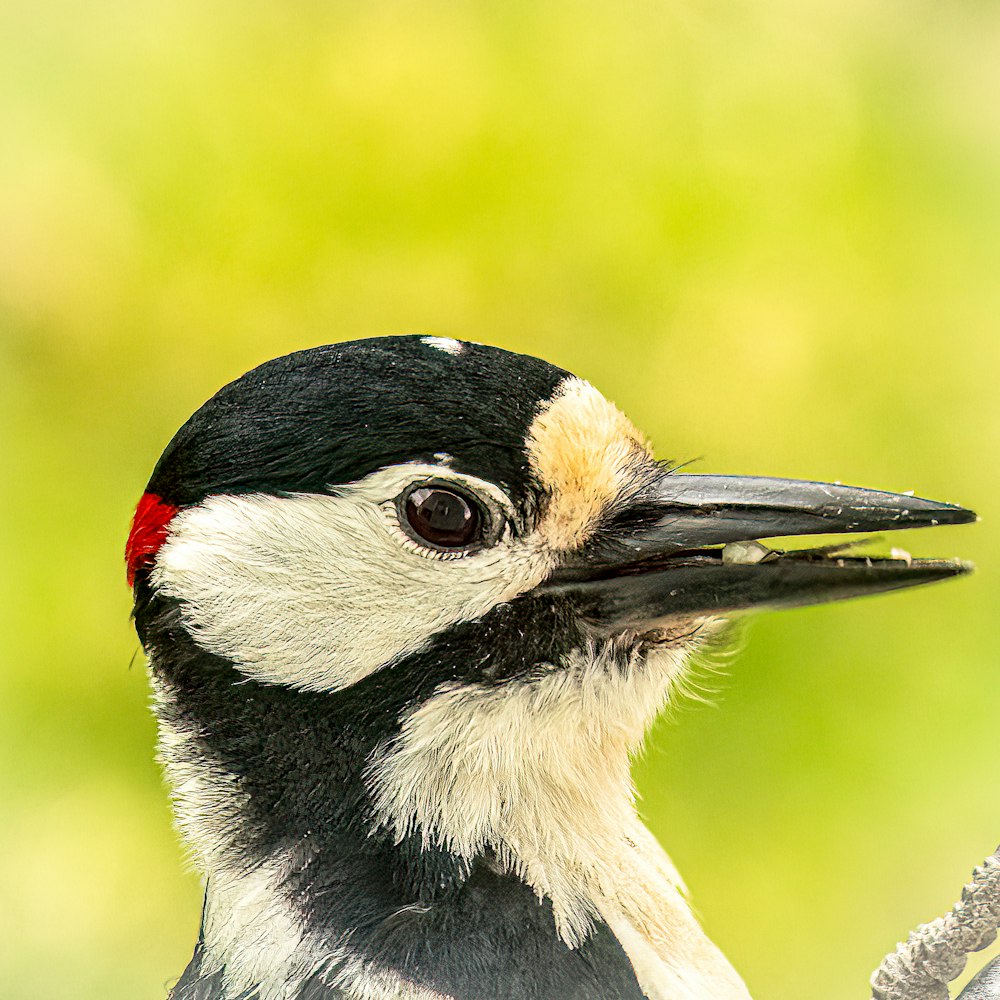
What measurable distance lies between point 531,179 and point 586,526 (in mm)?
2035

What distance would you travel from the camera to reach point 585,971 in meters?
1.63

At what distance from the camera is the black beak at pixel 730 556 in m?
1.55

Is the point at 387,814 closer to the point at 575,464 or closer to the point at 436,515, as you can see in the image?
the point at 436,515

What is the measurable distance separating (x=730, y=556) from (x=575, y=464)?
21cm

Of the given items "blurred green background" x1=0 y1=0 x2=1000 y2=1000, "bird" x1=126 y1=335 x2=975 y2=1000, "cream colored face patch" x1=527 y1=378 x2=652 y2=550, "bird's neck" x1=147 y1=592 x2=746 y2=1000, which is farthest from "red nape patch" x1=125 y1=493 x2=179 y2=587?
"blurred green background" x1=0 y1=0 x2=1000 y2=1000

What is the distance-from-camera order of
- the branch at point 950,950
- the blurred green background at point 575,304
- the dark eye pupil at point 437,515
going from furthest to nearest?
the blurred green background at point 575,304 → the branch at point 950,950 → the dark eye pupil at point 437,515

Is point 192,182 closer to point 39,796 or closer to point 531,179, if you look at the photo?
point 531,179

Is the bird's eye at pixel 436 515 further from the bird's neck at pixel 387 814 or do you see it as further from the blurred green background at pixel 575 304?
the blurred green background at pixel 575 304

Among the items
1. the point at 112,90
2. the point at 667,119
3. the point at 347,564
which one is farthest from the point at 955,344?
the point at 347,564

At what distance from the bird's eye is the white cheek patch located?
1 centimetres

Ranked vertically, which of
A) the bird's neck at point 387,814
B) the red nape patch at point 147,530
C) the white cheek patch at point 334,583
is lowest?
the bird's neck at point 387,814

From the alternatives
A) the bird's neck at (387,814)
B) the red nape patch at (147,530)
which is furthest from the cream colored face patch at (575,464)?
the red nape patch at (147,530)

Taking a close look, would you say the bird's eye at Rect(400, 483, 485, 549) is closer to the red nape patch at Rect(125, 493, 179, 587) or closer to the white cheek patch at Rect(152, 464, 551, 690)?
the white cheek patch at Rect(152, 464, 551, 690)

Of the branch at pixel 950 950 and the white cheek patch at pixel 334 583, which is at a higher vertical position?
the white cheek patch at pixel 334 583
